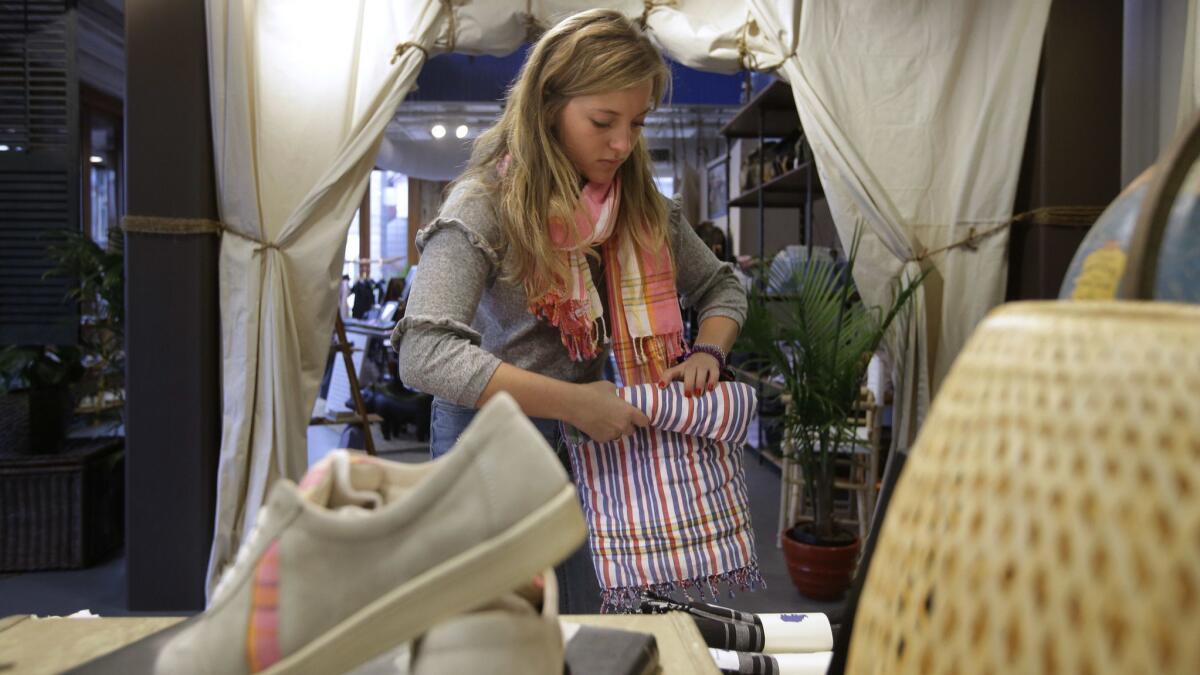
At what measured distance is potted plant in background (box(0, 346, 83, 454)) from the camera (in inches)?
139

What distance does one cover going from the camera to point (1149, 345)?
27 cm

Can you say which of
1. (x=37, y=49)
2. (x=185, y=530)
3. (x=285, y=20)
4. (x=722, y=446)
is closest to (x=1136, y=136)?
(x=722, y=446)

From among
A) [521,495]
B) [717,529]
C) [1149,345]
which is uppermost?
[1149,345]

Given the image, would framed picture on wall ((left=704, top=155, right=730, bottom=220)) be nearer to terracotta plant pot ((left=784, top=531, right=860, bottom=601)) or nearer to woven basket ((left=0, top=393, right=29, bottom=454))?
terracotta plant pot ((left=784, top=531, right=860, bottom=601))

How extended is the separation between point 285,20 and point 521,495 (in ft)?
10.4

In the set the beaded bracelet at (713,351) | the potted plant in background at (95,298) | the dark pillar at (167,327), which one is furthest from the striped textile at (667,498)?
the potted plant in background at (95,298)

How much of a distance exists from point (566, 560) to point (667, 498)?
0.22 m

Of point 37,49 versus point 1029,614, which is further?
point 37,49

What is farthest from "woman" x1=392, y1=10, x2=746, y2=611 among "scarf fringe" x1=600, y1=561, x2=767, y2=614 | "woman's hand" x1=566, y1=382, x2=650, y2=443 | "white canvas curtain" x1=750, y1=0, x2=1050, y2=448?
"white canvas curtain" x1=750, y1=0, x2=1050, y2=448

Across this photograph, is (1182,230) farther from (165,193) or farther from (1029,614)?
(165,193)

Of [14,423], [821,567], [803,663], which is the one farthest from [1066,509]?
[14,423]

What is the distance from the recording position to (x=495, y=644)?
20.6 inches

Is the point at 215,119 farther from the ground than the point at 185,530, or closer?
farther from the ground

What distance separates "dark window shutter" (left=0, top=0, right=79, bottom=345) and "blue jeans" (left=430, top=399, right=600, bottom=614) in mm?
3153
